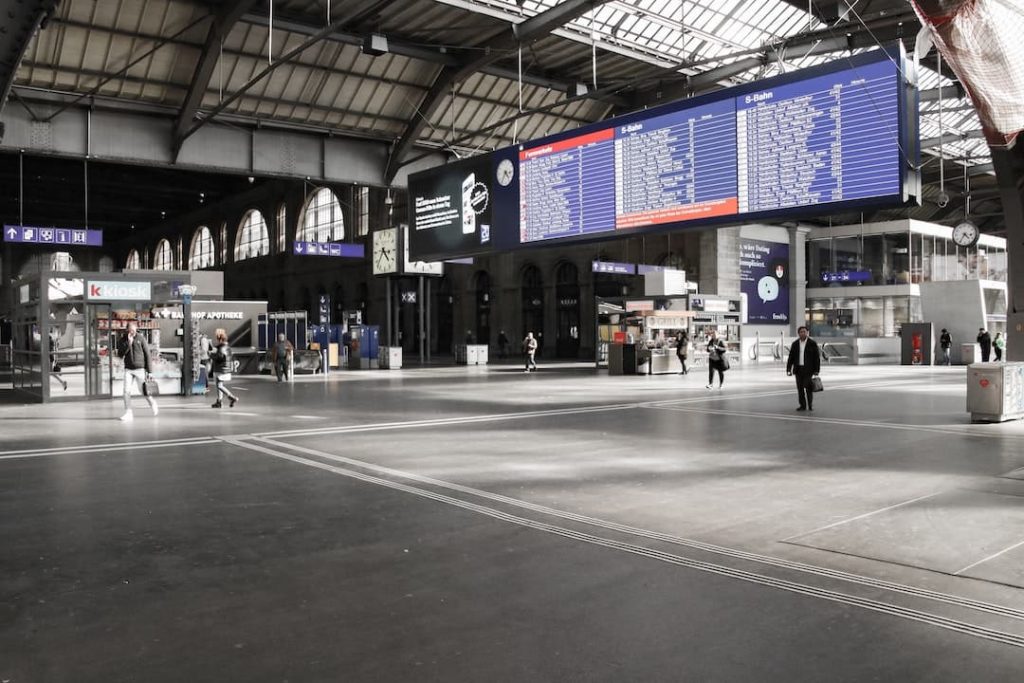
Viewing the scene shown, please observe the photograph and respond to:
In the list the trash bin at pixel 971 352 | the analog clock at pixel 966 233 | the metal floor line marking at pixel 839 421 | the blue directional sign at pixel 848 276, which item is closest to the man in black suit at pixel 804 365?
the metal floor line marking at pixel 839 421

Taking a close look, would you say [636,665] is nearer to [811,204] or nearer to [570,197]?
[811,204]

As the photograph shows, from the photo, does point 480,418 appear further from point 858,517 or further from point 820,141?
point 858,517

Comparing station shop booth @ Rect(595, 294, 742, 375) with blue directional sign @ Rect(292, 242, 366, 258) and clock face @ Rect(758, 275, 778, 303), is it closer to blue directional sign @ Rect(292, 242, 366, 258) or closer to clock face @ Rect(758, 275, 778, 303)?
clock face @ Rect(758, 275, 778, 303)

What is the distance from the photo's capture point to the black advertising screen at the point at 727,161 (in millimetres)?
11695

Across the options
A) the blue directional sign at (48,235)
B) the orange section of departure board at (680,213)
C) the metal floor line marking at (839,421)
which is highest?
the blue directional sign at (48,235)

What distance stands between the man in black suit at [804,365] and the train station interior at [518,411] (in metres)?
0.10

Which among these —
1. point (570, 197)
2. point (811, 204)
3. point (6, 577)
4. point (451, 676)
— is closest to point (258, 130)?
point (570, 197)

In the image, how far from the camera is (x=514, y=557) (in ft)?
16.8

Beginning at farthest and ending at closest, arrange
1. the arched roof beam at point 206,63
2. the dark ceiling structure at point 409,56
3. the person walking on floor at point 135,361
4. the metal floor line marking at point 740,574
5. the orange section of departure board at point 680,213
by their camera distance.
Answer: the dark ceiling structure at point 409,56
the arched roof beam at point 206,63
the person walking on floor at point 135,361
the orange section of departure board at point 680,213
the metal floor line marking at point 740,574

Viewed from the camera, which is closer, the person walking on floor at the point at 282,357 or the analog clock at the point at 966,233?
the person walking on floor at the point at 282,357

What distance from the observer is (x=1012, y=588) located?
4359mm

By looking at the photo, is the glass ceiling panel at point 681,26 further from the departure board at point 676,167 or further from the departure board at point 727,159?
the departure board at point 676,167

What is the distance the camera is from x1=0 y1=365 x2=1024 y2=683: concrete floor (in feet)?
11.5

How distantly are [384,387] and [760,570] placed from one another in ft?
59.7
